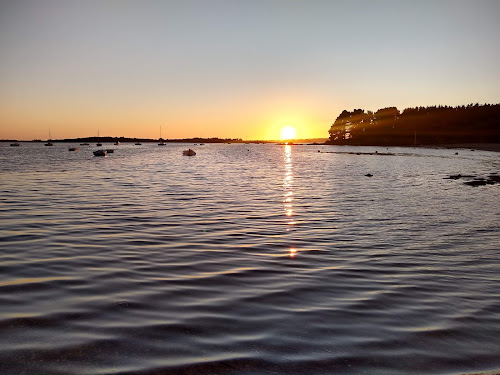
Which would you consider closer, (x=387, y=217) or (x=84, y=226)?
(x=84, y=226)

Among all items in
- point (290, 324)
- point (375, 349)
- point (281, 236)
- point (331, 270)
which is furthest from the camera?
point (281, 236)

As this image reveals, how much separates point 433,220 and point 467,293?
991 centimetres

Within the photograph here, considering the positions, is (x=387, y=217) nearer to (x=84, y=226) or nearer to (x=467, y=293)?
(x=467, y=293)

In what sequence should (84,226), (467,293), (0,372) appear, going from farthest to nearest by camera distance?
(84,226), (467,293), (0,372)

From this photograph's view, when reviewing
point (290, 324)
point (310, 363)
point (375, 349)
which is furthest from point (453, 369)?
point (290, 324)

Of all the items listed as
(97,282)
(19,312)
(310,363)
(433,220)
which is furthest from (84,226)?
(433,220)

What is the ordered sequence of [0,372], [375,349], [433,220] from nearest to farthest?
[0,372] < [375,349] < [433,220]

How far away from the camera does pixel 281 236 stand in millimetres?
13375

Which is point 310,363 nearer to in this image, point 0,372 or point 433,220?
point 0,372

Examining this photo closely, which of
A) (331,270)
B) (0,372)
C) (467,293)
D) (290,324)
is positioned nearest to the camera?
(0,372)

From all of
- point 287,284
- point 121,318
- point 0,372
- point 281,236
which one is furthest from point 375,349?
point 281,236

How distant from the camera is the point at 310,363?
4.82 m

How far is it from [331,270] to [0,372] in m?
6.81

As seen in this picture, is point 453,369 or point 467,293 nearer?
point 453,369
